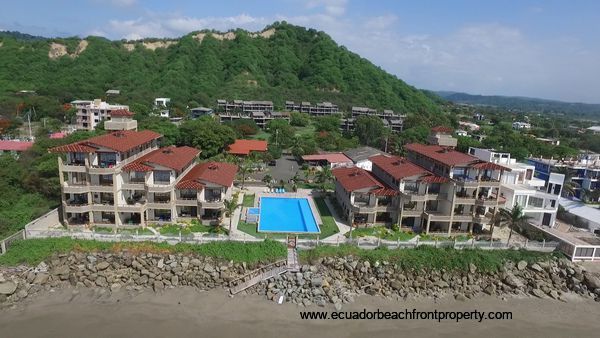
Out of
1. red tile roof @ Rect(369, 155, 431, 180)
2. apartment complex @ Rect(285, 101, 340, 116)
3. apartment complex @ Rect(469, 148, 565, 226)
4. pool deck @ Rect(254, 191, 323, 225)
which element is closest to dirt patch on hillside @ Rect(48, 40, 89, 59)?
apartment complex @ Rect(285, 101, 340, 116)

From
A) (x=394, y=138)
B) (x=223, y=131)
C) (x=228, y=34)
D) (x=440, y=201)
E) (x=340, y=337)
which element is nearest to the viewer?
(x=340, y=337)

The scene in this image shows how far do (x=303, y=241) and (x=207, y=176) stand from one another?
1293 centimetres

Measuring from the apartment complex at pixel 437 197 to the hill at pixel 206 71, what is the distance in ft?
305

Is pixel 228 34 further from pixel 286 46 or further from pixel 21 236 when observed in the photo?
pixel 21 236

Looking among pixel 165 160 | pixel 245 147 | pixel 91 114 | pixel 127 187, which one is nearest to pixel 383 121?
pixel 245 147

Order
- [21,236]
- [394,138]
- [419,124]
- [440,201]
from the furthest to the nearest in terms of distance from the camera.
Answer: [419,124] < [394,138] < [440,201] < [21,236]

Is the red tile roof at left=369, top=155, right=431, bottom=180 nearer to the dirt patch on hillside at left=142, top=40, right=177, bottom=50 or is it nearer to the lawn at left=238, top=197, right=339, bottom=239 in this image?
the lawn at left=238, top=197, right=339, bottom=239

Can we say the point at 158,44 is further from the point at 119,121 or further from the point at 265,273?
the point at 265,273

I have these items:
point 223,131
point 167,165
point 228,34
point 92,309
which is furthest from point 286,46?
point 92,309

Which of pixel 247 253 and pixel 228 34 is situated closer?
pixel 247 253

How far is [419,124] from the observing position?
109000 millimetres

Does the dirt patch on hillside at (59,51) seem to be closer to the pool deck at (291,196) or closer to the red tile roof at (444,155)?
the pool deck at (291,196)

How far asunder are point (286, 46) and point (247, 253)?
6837 inches

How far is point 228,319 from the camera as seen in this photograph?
2648 centimetres
